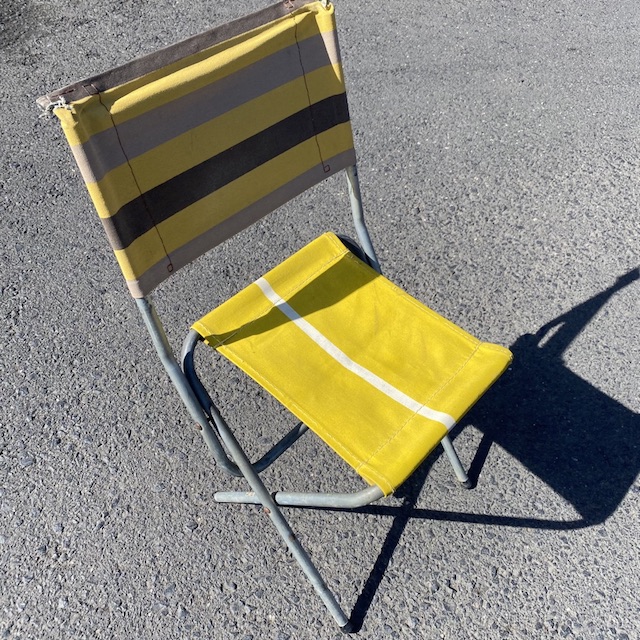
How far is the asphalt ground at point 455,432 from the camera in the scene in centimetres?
174

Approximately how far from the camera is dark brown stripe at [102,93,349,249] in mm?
1350

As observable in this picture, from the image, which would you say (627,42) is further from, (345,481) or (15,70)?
(15,70)

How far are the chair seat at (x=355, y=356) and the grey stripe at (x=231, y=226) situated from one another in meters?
0.18

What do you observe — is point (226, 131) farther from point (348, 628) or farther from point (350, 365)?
point (348, 628)

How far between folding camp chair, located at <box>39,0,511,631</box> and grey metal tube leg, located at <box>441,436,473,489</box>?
39cm

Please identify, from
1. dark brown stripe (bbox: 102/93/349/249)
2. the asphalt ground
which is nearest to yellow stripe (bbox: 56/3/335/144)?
dark brown stripe (bbox: 102/93/349/249)

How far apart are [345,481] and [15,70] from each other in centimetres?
272

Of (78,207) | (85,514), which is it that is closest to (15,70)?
(78,207)

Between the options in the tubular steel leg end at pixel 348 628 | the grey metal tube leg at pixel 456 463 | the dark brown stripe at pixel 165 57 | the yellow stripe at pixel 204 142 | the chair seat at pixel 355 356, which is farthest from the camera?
the grey metal tube leg at pixel 456 463

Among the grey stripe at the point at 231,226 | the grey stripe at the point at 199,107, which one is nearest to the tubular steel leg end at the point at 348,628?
the grey stripe at the point at 231,226

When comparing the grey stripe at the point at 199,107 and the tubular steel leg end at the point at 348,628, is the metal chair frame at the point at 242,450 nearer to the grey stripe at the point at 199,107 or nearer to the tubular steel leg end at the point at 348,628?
the tubular steel leg end at the point at 348,628

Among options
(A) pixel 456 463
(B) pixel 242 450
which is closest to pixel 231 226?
(B) pixel 242 450

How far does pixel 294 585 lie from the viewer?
5.78 feet

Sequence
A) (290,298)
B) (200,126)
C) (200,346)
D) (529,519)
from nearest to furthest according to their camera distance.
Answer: (200,126) < (290,298) < (529,519) < (200,346)
